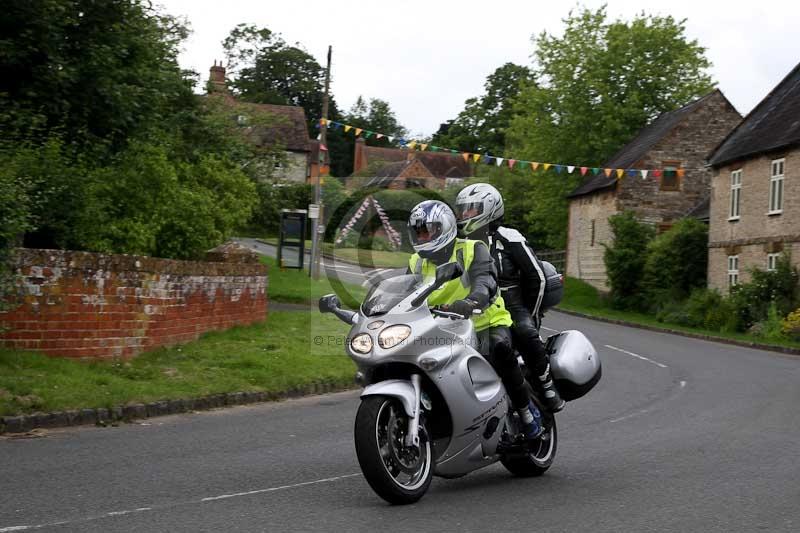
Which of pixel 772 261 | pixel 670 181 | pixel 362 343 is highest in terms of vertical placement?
pixel 670 181

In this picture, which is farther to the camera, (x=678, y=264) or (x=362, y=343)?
(x=678, y=264)

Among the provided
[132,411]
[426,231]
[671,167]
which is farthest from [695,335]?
[426,231]

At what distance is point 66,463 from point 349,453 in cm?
238

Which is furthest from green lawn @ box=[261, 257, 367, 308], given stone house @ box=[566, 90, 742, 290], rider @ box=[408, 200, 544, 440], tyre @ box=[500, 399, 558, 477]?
stone house @ box=[566, 90, 742, 290]

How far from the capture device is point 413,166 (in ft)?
350

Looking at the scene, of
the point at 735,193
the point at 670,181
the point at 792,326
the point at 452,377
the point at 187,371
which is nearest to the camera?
the point at 452,377

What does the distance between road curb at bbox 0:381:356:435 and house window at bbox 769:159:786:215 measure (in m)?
25.1

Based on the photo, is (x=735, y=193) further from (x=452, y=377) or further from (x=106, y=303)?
(x=452, y=377)

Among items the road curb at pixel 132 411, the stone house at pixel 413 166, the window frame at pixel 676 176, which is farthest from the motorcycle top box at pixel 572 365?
the stone house at pixel 413 166

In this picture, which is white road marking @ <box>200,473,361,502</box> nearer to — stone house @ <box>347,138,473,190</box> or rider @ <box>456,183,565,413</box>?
rider @ <box>456,183,565,413</box>

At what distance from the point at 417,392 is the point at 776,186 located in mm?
31589

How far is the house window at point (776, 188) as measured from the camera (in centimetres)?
3524

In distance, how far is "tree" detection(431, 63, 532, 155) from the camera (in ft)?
309

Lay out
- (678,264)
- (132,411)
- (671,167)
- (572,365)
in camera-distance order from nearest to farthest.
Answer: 1. (572,365)
2. (132,411)
3. (678,264)
4. (671,167)
